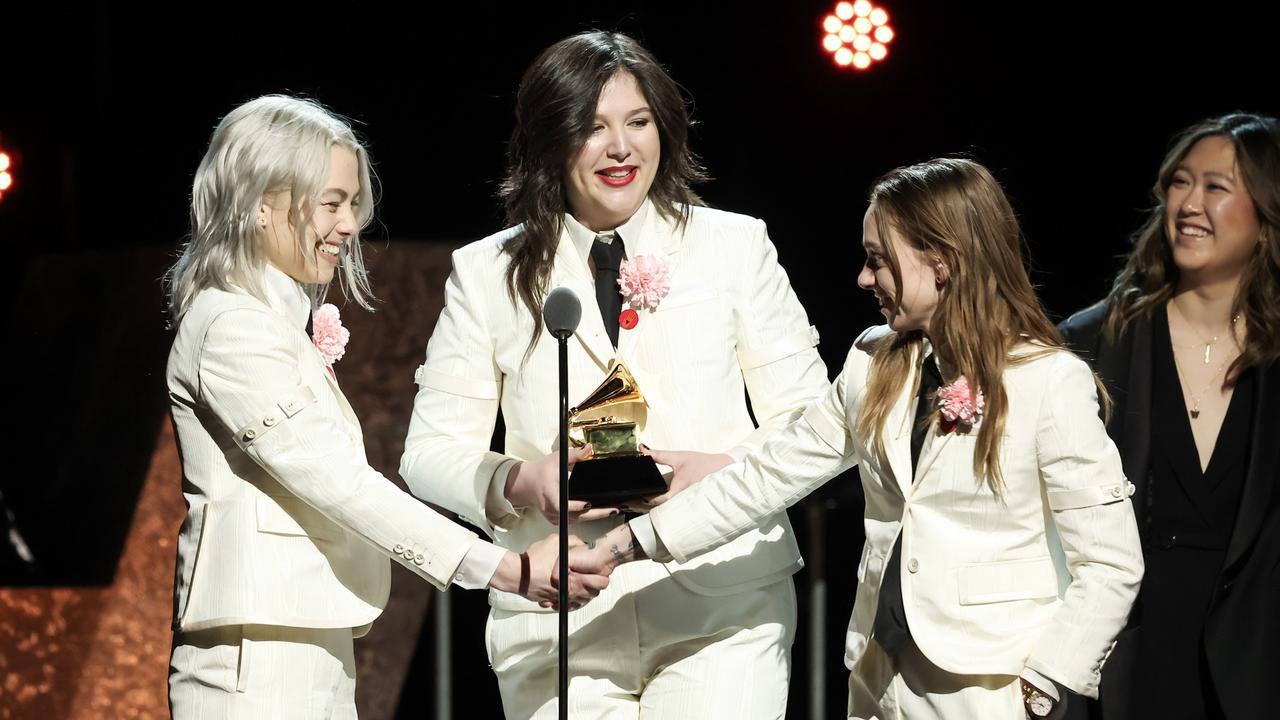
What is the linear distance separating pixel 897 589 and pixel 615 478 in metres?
0.53

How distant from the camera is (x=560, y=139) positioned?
2.69 m

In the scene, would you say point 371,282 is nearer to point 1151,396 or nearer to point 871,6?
point 871,6

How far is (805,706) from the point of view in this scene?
4.57 m

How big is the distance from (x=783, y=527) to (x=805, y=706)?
2.05 meters

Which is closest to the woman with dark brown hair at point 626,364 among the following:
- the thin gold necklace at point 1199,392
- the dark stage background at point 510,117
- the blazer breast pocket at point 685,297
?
the blazer breast pocket at point 685,297

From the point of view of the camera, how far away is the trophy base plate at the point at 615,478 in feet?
8.21

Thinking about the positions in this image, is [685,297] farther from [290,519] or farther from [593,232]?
[290,519]

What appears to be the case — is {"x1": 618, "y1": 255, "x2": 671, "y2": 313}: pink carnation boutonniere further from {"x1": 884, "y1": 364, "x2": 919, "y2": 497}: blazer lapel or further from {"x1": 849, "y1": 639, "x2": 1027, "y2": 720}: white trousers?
{"x1": 849, "y1": 639, "x2": 1027, "y2": 720}: white trousers

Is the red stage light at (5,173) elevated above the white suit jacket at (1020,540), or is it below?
above

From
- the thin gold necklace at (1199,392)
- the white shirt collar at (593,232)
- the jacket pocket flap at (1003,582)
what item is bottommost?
the jacket pocket flap at (1003,582)

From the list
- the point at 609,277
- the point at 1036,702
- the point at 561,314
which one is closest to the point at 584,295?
the point at 609,277

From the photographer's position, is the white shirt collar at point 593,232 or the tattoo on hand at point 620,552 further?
the white shirt collar at point 593,232

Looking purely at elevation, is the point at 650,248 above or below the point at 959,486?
above

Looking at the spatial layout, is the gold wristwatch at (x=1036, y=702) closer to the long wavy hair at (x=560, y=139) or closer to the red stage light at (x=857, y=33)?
the long wavy hair at (x=560, y=139)
